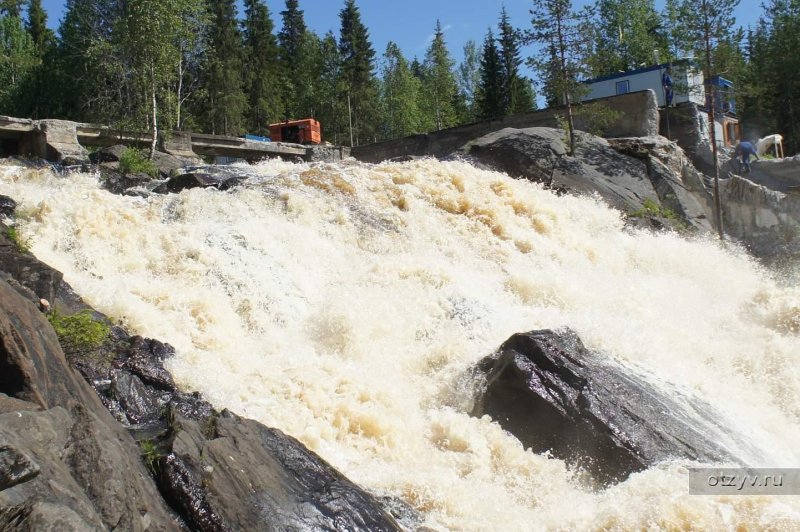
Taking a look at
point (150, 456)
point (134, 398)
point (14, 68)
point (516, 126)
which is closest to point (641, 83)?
point (516, 126)

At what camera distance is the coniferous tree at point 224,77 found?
41.6 meters

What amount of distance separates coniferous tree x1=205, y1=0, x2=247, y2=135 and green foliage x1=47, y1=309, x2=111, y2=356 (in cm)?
3457

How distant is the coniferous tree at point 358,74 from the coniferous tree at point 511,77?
9.01 metres

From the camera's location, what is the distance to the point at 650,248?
18.3 m

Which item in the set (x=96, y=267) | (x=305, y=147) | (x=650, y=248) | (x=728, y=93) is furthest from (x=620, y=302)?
(x=305, y=147)

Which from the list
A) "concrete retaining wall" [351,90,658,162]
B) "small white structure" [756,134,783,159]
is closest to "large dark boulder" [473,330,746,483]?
"concrete retaining wall" [351,90,658,162]

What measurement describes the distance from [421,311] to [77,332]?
5.88 meters

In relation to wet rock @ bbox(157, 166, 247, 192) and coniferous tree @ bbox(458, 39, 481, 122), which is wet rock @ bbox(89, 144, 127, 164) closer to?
wet rock @ bbox(157, 166, 247, 192)

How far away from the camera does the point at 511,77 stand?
4734 cm

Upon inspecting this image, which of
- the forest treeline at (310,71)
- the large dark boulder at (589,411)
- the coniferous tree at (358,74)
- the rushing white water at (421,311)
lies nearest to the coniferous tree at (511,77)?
the forest treeline at (310,71)

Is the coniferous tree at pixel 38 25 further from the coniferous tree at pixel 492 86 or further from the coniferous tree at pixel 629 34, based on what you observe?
the coniferous tree at pixel 629 34

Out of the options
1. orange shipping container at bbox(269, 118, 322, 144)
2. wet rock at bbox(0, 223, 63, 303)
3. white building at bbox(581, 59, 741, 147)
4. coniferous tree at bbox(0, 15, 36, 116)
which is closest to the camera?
wet rock at bbox(0, 223, 63, 303)

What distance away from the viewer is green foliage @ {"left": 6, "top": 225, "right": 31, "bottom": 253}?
984 centimetres

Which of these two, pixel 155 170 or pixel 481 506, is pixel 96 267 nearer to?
pixel 481 506
